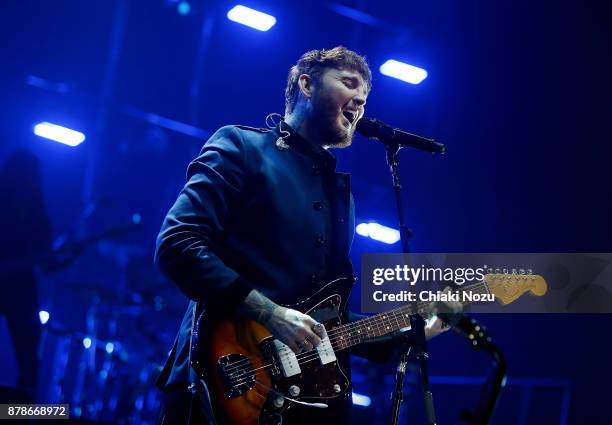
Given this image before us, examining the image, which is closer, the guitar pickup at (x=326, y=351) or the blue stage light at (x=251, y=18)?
the guitar pickup at (x=326, y=351)

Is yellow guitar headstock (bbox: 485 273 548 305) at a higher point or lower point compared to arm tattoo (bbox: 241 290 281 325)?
higher

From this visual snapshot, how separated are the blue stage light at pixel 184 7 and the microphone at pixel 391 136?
18.5 ft

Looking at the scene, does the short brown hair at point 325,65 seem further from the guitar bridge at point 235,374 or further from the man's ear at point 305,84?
the guitar bridge at point 235,374

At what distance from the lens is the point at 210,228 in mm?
2488

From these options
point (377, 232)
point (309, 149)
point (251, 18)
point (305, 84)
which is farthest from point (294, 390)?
→ point (377, 232)

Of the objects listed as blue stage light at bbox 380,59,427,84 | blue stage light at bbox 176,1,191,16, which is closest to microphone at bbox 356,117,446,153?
blue stage light at bbox 380,59,427,84

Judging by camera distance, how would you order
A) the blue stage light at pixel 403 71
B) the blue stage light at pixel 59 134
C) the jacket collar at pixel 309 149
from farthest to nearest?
the blue stage light at pixel 59 134
the blue stage light at pixel 403 71
the jacket collar at pixel 309 149

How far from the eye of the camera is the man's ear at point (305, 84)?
318 cm

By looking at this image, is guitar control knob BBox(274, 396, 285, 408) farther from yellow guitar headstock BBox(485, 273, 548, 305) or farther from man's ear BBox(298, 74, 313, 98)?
man's ear BBox(298, 74, 313, 98)

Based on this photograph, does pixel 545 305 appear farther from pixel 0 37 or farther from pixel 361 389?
pixel 0 37

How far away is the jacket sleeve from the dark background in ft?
14.3

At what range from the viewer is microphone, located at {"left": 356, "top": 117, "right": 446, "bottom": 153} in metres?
2.92

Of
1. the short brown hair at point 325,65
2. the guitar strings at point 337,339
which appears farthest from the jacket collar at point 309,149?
the guitar strings at point 337,339

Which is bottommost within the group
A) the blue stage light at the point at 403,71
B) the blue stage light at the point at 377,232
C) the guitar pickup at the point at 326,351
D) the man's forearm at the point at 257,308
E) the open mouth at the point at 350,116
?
the guitar pickup at the point at 326,351
